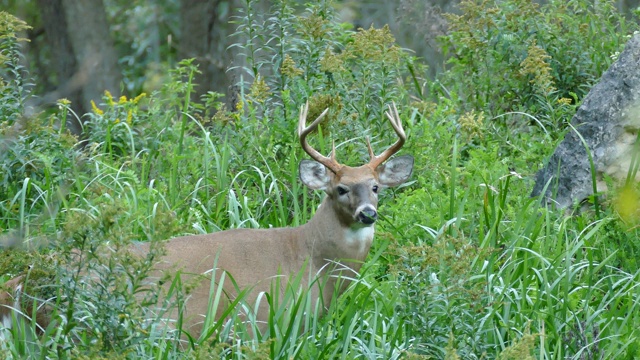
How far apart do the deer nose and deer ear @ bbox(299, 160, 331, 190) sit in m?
0.44

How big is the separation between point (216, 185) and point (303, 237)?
1.17 meters

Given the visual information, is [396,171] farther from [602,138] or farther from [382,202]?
[602,138]

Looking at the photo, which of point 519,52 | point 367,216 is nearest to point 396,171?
point 367,216

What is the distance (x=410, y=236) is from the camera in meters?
7.53

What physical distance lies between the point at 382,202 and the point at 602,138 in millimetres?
1465

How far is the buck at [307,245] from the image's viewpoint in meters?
6.86

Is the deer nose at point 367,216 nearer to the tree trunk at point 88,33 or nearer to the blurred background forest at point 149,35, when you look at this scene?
the tree trunk at point 88,33

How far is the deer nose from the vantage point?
22.8 ft

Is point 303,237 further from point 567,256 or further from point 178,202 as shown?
point 567,256

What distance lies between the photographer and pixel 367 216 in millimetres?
6949

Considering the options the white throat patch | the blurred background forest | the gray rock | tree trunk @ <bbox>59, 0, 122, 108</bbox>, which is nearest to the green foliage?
the gray rock

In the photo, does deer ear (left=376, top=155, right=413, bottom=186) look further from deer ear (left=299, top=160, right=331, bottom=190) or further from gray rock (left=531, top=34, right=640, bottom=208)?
gray rock (left=531, top=34, right=640, bottom=208)

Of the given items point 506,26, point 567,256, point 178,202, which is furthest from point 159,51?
point 567,256

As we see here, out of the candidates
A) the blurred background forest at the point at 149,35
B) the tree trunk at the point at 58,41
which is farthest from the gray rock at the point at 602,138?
the tree trunk at the point at 58,41
